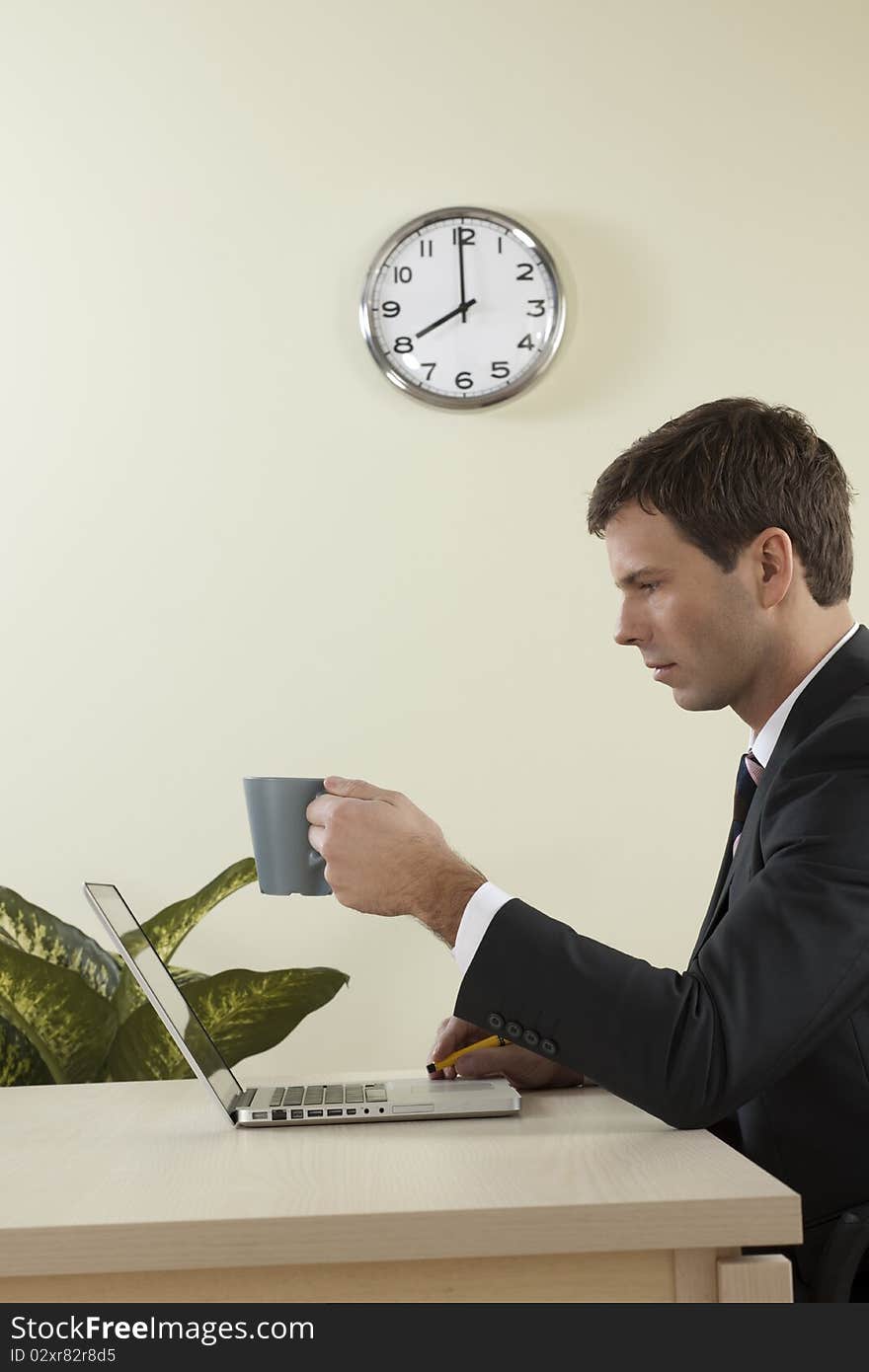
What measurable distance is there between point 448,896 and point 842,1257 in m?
0.37

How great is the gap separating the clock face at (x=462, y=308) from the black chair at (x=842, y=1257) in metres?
1.65

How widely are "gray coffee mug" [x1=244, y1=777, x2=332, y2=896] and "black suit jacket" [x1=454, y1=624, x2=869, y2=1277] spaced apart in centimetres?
18

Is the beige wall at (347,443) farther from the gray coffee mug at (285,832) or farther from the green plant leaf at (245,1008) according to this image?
the gray coffee mug at (285,832)

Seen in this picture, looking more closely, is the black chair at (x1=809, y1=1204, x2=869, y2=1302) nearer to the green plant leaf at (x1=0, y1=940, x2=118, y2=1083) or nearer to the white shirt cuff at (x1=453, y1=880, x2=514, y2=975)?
the white shirt cuff at (x1=453, y1=880, x2=514, y2=975)

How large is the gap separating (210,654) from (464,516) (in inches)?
20.2

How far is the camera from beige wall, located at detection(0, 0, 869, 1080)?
2232 millimetres

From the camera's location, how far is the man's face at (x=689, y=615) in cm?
118

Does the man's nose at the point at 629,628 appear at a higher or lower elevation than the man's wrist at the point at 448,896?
higher

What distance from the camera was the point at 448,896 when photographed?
3.21 ft

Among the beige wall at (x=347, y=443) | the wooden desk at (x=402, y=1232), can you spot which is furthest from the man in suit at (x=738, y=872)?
the beige wall at (x=347, y=443)

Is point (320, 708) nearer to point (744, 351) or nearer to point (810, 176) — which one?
point (744, 351)

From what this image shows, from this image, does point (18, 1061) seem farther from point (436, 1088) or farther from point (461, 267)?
point (461, 267)

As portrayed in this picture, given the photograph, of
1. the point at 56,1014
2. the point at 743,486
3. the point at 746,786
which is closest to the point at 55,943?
the point at 56,1014

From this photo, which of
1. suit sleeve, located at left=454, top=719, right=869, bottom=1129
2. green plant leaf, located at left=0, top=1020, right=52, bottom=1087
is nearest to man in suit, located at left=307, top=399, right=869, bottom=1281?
suit sleeve, located at left=454, top=719, right=869, bottom=1129
